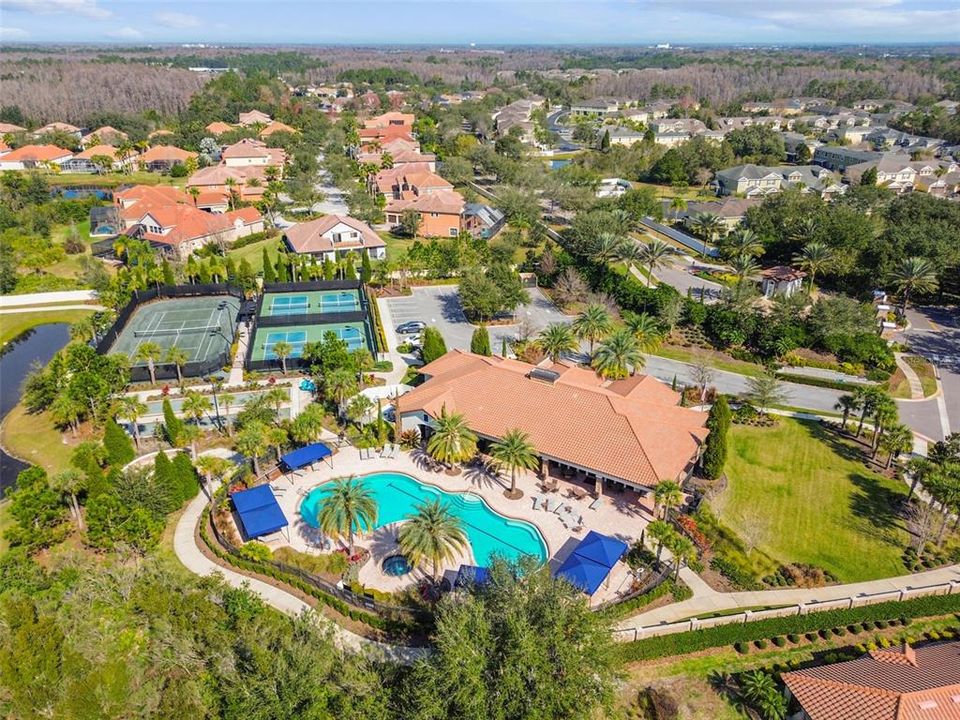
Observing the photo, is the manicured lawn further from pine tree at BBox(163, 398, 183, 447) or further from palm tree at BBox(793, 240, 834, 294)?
palm tree at BBox(793, 240, 834, 294)

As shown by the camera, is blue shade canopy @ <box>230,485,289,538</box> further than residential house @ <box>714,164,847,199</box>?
No

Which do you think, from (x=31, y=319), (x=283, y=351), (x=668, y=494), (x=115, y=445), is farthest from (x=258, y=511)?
(x=31, y=319)

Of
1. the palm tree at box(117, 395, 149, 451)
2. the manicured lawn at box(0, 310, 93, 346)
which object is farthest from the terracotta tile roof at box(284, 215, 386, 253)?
the palm tree at box(117, 395, 149, 451)

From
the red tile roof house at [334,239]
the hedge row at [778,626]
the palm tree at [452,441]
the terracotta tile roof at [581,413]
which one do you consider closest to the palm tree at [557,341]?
the terracotta tile roof at [581,413]

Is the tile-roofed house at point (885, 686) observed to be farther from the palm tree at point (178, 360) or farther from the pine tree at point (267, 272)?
the pine tree at point (267, 272)

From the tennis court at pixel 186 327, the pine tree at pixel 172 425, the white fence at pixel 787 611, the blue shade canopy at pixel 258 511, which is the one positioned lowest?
the tennis court at pixel 186 327

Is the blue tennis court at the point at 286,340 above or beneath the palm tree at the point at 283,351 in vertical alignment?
beneath

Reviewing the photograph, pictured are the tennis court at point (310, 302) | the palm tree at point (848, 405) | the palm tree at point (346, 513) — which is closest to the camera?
the palm tree at point (346, 513)
